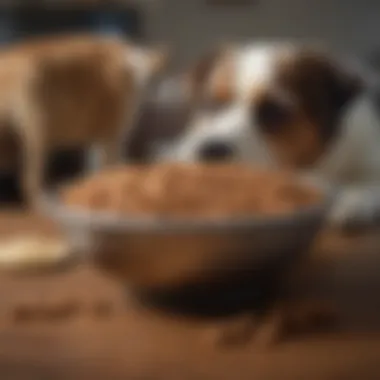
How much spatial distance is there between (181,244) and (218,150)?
0.67 metres

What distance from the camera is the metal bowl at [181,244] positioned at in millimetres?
645

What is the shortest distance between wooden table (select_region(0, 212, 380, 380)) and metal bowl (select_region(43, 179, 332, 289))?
38 millimetres

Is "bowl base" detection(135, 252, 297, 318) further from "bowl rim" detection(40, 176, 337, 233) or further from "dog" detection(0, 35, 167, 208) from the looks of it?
"dog" detection(0, 35, 167, 208)

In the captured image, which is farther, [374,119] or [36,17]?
[36,17]

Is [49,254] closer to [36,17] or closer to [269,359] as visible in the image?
[269,359]

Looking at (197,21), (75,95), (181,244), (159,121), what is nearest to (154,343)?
(181,244)

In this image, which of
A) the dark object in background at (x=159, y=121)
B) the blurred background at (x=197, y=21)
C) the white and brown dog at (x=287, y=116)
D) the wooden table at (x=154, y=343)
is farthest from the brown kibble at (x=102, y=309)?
the blurred background at (x=197, y=21)

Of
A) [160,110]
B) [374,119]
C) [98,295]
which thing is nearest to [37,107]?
[160,110]

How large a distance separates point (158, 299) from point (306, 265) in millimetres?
192

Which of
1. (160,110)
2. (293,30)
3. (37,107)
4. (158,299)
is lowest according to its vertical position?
(158,299)

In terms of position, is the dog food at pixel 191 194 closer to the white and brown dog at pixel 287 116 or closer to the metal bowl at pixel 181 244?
the metal bowl at pixel 181 244

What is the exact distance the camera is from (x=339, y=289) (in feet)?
2.43

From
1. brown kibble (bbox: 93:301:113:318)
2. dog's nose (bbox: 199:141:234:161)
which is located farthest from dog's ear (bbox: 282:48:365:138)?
brown kibble (bbox: 93:301:113:318)

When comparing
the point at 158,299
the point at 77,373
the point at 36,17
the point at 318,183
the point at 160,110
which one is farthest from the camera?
the point at 36,17
